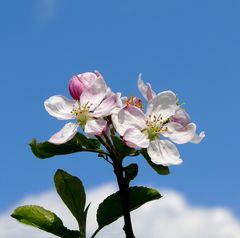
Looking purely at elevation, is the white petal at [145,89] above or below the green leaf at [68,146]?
above

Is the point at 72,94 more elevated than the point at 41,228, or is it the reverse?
the point at 72,94

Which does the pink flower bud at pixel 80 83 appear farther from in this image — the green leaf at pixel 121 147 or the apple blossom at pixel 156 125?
the green leaf at pixel 121 147

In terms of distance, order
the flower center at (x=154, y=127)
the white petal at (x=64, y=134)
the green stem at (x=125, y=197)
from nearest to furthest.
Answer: the green stem at (x=125, y=197) → the white petal at (x=64, y=134) → the flower center at (x=154, y=127)

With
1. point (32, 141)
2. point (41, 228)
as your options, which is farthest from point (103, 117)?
point (41, 228)

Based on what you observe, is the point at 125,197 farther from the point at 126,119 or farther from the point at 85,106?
the point at 85,106

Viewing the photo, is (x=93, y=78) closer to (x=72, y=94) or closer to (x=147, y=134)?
(x=72, y=94)

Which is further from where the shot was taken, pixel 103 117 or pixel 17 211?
pixel 17 211

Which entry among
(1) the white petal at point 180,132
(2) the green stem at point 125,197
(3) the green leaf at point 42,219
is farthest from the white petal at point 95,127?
(3) the green leaf at point 42,219
